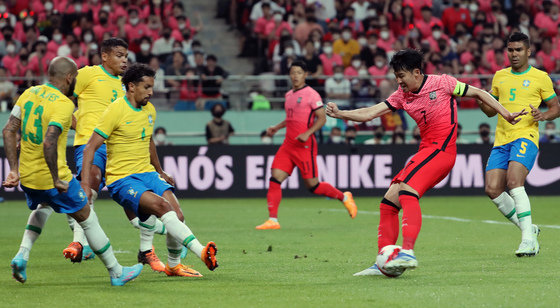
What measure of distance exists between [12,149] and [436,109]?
383 cm

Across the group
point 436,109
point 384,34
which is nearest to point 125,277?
point 436,109

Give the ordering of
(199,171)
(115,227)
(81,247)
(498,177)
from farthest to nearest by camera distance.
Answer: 1. (199,171)
2. (115,227)
3. (498,177)
4. (81,247)

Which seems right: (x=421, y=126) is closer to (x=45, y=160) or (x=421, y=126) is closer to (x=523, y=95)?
(x=523, y=95)

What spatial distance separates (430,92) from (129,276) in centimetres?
321

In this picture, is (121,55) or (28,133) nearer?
(28,133)

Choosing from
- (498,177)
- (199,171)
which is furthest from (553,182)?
(498,177)

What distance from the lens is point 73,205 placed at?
26.4 feet

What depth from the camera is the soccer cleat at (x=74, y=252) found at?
30.9ft

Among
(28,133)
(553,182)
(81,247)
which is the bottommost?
(553,182)

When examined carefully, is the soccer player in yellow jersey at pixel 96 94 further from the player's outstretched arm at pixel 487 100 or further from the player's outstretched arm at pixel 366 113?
the player's outstretched arm at pixel 487 100

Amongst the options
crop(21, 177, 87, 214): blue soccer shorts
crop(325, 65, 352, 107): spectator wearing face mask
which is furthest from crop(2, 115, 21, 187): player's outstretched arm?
crop(325, 65, 352, 107): spectator wearing face mask

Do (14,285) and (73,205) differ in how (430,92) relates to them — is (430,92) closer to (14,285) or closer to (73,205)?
(73,205)

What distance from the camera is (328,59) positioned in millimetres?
23438

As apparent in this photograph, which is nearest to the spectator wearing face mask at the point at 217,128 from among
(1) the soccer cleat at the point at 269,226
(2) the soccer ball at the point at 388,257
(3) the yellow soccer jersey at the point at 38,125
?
(1) the soccer cleat at the point at 269,226
